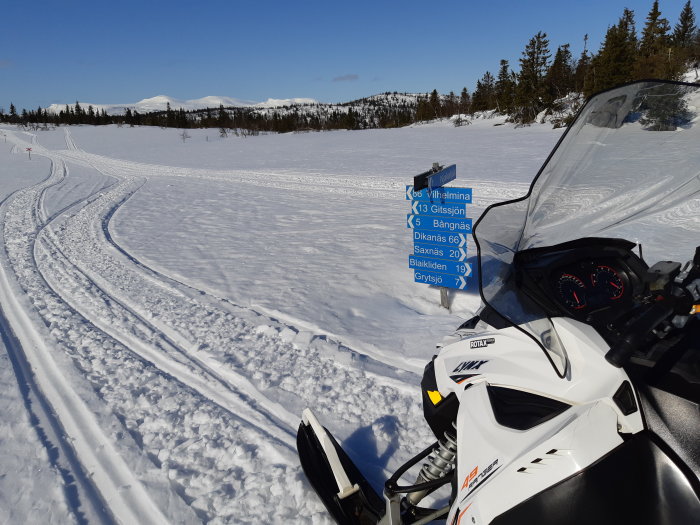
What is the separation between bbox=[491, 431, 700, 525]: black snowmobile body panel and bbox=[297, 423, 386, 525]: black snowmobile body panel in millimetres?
1259

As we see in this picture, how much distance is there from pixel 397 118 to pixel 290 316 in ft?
262

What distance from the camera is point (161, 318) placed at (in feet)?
15.4

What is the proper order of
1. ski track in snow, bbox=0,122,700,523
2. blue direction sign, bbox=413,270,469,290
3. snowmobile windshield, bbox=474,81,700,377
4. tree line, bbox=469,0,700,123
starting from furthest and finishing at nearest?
tree line, bbox=469,0,700,123 < blue direction sign, bbox=413,270,469,290 < ski track in snow, bbox=0,122,700,523 < snowmobile windshield, bbox=474,81,700,377

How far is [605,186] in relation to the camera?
6.08 feet

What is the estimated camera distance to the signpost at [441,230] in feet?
14.8

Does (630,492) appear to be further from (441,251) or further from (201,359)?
(441,251)

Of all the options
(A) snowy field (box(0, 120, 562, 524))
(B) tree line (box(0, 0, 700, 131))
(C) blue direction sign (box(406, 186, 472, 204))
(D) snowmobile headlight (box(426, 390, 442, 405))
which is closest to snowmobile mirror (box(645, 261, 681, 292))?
(D) snowmobile headlight (box(426, 390, 442, 405))

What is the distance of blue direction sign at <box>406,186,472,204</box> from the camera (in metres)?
4.41

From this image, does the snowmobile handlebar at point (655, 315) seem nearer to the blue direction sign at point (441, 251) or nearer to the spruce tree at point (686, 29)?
the blue direction sign at point (441, 251)

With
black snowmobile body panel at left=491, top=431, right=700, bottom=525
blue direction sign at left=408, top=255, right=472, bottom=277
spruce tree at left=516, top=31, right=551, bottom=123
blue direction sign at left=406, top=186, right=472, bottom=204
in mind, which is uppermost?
spruce tree at left=516, top=31, right=551, bottom=123

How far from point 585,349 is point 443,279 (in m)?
3.50

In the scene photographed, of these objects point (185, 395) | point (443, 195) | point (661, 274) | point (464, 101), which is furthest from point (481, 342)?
point (464, 101)

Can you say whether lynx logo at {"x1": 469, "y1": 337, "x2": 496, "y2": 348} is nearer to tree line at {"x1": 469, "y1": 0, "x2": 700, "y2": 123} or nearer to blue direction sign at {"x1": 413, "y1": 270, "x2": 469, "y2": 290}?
blue direction sign at {"x1": 413, "y1": 270, "x2": 469, "y2": 290}

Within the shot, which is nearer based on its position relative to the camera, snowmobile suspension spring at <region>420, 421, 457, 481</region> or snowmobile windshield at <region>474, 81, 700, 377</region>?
snowmobile windshield at <region>474, 81, 700, 377</region>
